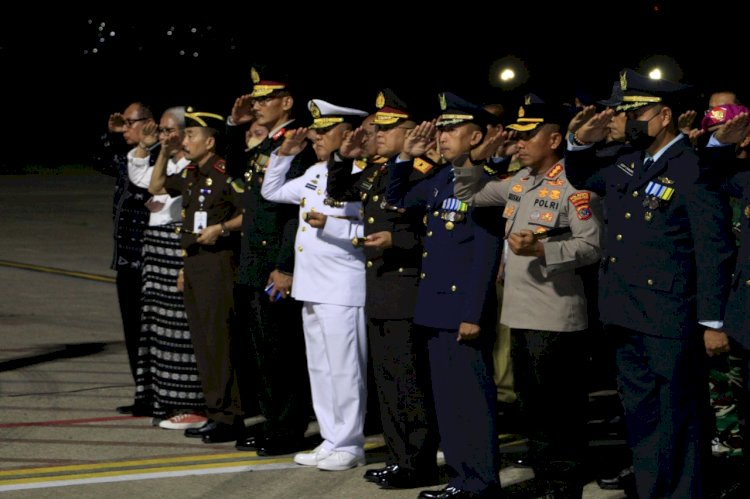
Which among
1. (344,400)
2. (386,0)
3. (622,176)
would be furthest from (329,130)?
(386,0)

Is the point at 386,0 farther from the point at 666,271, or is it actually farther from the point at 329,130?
the point at 666,271

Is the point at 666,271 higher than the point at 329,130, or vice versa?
the point at 329,130

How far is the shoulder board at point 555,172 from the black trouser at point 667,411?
0.85 metres

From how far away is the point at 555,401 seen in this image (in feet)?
21.7

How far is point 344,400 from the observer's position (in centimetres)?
788

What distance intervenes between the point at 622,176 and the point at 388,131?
152 cm

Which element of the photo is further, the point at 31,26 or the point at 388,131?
the point at 31,26

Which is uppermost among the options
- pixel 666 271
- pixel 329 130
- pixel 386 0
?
pixel 386 0

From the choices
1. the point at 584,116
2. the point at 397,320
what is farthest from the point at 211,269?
the point at 584,116

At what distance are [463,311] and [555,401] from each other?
1.97 ft

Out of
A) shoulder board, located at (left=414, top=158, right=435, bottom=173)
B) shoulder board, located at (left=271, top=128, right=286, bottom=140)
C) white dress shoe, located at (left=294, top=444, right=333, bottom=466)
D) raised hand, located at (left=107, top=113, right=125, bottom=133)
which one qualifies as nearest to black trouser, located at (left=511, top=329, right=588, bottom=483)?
shoulder board, located at (left=414, top=158, right=435, bottom=173)

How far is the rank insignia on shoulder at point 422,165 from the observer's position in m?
7.28

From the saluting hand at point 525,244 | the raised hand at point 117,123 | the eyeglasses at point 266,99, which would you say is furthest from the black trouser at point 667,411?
the raised hand at point 117,123

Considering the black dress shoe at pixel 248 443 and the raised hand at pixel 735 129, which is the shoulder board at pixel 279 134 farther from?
the raised hand at pixel 735 129
